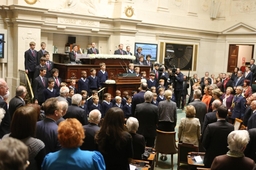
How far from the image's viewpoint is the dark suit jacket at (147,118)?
584cm

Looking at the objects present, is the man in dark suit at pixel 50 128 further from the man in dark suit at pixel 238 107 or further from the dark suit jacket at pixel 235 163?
the man in dark suit at pixel 238 107

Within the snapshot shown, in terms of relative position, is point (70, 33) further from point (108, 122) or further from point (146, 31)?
point (108, 122)

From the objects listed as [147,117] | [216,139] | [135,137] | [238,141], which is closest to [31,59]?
[147,117]

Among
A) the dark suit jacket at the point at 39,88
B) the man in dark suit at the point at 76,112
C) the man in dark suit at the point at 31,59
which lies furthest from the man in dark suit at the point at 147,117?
the man in dark suit at the point at 31,59

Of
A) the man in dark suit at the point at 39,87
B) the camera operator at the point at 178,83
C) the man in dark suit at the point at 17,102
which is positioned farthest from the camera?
the camera operator at the point at 178,83

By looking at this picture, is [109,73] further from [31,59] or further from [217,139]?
[217,139]

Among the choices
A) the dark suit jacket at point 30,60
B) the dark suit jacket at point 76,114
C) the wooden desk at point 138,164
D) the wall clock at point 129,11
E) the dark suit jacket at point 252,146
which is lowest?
the wooden desk at point 138,164

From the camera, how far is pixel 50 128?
3453 millimetres

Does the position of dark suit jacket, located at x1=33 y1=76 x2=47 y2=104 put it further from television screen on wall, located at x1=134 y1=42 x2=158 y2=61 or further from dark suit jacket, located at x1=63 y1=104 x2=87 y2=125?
television screen on wall, located at x1=134 y1=42 x2=158 y2=61

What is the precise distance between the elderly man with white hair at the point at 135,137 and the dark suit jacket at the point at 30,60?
6913 mm

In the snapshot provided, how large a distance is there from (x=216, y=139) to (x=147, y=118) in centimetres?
178

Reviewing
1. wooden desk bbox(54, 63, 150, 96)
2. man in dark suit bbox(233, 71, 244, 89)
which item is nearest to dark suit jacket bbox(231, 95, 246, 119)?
Result: wooden desk bbox(54, 63, 150, 96)

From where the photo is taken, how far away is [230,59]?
17578 millimetres

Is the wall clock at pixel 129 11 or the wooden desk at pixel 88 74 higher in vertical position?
the wall clock at pixel 129 11
